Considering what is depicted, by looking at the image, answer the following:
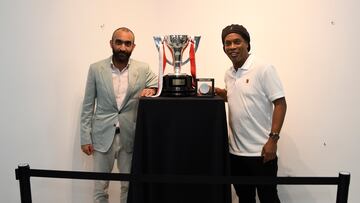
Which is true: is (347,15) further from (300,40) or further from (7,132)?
(7,132)

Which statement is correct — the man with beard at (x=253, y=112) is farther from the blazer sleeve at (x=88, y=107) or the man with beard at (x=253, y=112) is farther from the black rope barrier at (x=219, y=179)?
the blazer sleeve at (x=88, y=107)

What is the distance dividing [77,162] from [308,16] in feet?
6.81

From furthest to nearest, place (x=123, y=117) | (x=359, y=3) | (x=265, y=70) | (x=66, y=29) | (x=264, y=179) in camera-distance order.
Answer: (x=66, y=29)
(x=359, y=3)
(x=123, y=117)
(x=265, y=70)
(x=264, y=179)

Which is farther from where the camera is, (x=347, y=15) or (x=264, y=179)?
(x=347, y=15)

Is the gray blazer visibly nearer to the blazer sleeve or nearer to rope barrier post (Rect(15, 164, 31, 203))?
the blazer sleeve

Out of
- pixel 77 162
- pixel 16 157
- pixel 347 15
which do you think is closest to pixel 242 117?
pixel 347 15

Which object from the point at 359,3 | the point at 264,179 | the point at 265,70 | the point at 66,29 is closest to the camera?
the point at 264,179

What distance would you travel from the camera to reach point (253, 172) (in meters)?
1.77

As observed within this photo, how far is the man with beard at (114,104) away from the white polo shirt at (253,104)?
1.93ft

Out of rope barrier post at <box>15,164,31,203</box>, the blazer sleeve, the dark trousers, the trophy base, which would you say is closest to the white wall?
the blazer sleeve

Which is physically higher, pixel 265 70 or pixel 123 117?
pixel 265 70

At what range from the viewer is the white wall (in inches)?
90.8

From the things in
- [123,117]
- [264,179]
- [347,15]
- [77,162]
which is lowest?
[77,162]

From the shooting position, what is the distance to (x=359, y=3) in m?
2.22
